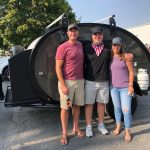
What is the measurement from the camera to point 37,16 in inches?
1048

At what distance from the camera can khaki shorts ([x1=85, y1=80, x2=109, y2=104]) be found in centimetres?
576

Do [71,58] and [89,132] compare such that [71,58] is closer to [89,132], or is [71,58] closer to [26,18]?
[89,132]

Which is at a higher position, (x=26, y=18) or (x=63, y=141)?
(x=26, y=18)

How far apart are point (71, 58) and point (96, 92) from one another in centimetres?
79

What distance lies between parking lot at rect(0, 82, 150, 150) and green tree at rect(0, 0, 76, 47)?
18.5 meters

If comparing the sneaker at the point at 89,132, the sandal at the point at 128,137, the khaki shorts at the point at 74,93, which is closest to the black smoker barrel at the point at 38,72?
the khaki shorts at the point at 74,93

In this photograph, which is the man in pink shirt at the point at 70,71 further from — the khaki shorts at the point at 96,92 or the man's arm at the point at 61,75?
the khaki shorts at the point at 96,92

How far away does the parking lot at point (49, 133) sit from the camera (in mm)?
5480

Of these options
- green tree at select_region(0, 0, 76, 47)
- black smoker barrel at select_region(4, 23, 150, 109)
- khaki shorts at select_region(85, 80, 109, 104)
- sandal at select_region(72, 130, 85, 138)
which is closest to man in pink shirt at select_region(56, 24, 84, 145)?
khaki shorts at select_region(85, 80, 109, 104)

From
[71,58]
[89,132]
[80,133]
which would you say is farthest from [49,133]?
[71,58]

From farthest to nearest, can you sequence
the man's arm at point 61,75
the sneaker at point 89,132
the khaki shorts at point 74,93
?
the sneaker at point 89,132
the khaki shorts at point 74,93
the man's arm at point 61,75

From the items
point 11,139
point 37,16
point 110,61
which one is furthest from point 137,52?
point 37,16

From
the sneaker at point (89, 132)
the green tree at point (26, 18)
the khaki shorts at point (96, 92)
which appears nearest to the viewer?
the khaki shorts at point (96, 92)

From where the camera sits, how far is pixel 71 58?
5.43 m
